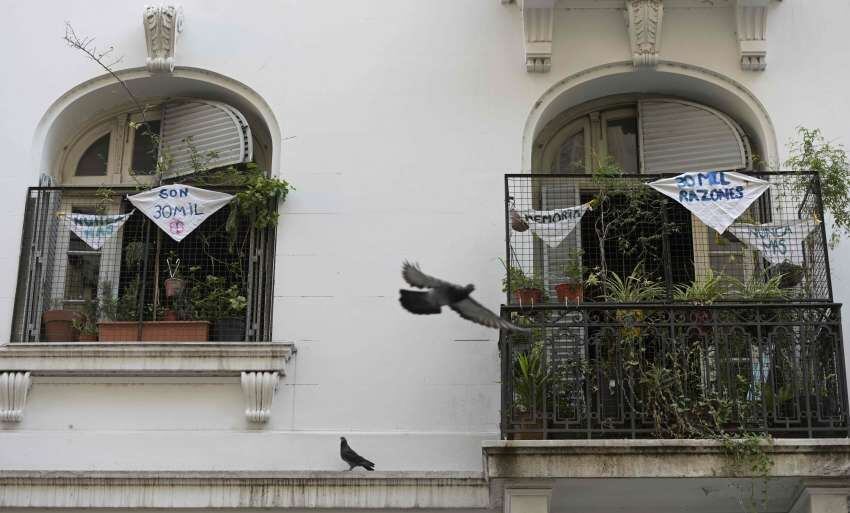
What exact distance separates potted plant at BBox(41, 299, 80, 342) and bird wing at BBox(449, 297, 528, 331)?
3.59 metres

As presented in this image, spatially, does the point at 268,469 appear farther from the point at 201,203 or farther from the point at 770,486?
the point at 770,486

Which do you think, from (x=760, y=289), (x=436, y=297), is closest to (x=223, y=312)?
(x=436, y=297)

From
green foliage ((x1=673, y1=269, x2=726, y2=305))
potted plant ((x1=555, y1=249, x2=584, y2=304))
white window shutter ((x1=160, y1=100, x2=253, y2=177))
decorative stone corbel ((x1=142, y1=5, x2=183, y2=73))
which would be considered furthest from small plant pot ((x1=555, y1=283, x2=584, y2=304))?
decorative stone corbel ((x1=142, y1=5, x2=183, y2=73))

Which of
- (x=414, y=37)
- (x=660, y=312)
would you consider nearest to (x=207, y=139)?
(x=414, y=37)

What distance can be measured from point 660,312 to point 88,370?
471 centimetres

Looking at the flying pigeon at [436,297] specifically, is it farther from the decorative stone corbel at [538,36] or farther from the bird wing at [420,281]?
the decorative stone corbel at [538,36]

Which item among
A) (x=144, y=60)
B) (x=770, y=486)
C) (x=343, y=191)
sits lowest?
(x=770, y=486)

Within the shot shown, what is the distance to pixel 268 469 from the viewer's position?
441 inches

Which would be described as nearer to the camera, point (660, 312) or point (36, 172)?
point (660, 312)

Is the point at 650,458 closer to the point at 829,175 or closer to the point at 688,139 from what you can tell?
the point at 829,175

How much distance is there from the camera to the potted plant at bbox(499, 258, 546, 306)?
36.8ft

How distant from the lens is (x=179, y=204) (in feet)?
39.4

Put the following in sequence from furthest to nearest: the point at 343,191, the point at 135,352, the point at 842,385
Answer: the point at 343,191, the point at 135,352, the point at 842,385

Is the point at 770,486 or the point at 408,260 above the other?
the point at 408,260
